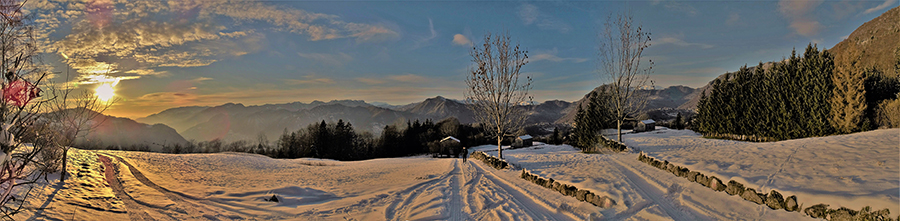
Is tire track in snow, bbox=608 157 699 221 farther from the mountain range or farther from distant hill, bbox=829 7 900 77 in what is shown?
distant hill, bbox=829 7 900 77

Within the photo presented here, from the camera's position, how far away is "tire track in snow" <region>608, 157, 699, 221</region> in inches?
229

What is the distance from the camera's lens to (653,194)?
741cm

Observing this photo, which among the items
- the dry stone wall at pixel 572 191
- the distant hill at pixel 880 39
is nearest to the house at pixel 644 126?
the dry stone wall at pixel 572 191

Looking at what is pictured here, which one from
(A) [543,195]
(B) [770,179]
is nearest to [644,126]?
(B) [770,179]

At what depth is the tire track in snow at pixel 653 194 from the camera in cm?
581

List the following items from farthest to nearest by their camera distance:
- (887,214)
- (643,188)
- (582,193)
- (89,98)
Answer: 1. (89,98)
2. (643,188)
3. (582,193)
4. (887,214)

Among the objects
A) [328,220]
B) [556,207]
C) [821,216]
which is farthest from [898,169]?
[328,220]

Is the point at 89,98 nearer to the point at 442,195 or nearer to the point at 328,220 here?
the point at 328,220

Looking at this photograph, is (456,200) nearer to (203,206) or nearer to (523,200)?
(523,200)

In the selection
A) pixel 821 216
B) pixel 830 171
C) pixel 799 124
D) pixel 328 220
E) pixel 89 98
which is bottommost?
pixel 328 220

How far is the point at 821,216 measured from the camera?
4676 millimetres

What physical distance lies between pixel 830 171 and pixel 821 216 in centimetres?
207

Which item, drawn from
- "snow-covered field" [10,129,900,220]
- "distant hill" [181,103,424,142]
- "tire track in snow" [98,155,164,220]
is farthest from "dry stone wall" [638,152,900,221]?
"distant hill" [181,103,424,142]

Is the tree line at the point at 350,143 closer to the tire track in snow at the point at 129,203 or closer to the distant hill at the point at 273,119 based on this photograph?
the tire track in snow at the point at 129,203
